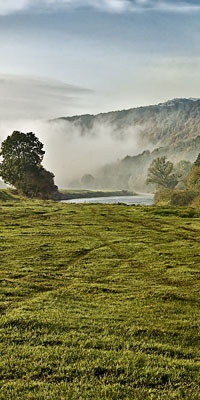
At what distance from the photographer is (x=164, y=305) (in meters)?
17.7

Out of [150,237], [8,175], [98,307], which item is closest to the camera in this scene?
[98,307]

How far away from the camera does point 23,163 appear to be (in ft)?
361

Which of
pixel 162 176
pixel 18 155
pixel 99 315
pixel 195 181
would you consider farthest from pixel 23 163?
pixel 162 176

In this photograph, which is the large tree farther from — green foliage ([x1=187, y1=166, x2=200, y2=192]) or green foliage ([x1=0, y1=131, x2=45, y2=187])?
green foliage ([x1=187, y1=166, x2=200, y2=192])

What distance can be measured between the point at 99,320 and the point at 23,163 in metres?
100

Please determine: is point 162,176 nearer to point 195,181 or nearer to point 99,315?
point 195,181

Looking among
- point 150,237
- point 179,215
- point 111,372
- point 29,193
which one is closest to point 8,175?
point 29,193

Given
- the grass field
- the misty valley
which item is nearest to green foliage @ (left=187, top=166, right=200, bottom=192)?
the misty valley

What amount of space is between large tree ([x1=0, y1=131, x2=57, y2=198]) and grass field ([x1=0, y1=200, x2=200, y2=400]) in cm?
7589

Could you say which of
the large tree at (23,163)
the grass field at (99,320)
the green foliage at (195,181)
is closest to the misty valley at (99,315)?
the grass field at (99,320)

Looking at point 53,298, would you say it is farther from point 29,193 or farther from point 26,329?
point 29,193

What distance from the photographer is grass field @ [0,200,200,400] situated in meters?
9.75

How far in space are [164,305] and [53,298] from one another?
603cm

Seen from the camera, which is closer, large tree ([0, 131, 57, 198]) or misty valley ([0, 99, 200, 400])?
misty valley ([0, 99, 200, 400])
